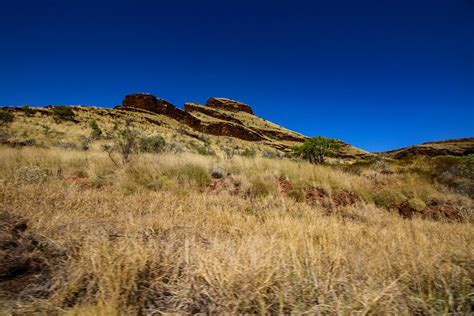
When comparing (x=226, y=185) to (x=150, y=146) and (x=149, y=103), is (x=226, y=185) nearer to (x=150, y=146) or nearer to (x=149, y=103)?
(x=150, y=146)

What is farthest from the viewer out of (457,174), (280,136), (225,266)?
(280,136)

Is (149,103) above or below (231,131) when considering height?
above

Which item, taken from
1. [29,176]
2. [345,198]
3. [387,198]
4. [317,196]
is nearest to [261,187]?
[317,196]

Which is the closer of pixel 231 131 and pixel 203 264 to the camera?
pixel 203 264

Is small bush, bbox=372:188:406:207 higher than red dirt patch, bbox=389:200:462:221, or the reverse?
small bush, bbox=372:188:406:207

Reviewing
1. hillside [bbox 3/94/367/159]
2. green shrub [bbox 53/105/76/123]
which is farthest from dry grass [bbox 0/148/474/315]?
green shrub [bbox 53/105/76/123]

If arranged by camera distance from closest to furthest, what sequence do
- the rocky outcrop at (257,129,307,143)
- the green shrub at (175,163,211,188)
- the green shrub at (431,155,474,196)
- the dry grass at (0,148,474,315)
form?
the dry grass at (0,148,474,315) → the green shrub at (175,163,211,188) → the green shrub at (431,155,474,196) → the rocky outcrop at (257,129,307,143)

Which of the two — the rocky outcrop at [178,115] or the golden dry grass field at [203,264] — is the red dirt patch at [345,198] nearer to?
the golden dry grass field at [203,264]

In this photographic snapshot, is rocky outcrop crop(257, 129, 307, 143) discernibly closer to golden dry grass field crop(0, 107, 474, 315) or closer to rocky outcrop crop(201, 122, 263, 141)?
rocky outcrop crop(201, 122, 263, 141)

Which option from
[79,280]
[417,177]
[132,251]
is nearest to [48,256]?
[79,280]

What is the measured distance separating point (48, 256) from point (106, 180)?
437 cm

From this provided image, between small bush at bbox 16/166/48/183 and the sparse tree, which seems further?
the sparse tree

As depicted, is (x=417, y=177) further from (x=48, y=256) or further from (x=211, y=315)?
(x=48, y=256)

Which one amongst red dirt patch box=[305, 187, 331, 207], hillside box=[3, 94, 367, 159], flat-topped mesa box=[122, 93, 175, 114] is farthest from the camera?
flat-topped mesa box=[122, 93, 175, 114]
